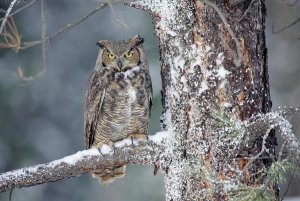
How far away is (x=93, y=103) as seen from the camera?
181 inches

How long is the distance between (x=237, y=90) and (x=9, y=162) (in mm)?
8463

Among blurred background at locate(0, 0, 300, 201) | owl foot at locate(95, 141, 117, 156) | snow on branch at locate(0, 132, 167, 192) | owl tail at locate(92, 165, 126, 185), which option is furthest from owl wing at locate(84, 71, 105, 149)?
blurred background at locate(0, 0, 300, 201)

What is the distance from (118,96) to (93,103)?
15cm

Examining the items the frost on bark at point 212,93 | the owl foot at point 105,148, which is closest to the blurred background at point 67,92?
the owl foot at point 105,148

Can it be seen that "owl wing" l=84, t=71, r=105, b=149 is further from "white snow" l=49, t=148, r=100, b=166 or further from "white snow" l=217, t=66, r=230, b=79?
"white snow" l=217, t=66, r=230, b=79

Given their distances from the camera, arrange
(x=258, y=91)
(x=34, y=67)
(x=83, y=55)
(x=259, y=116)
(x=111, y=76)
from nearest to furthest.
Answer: (x=259, y=116) → (x=258, y=91) → (x=111, y=76) → (x=34, y=67) → (x=83, y=55)

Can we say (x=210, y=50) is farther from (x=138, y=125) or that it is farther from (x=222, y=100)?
(x=138, y=125)

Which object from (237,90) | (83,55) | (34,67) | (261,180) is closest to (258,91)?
(237,90)

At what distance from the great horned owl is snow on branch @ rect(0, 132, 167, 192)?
0.72 meters

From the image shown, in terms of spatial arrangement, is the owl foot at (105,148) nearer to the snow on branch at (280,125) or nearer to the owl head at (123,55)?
the owl head at (123,55)

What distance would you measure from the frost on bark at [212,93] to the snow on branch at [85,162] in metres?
0.11

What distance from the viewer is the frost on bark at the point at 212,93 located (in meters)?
3.51

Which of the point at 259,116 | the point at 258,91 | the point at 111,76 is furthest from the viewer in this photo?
the point at 111,76

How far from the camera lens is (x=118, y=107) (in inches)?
183
